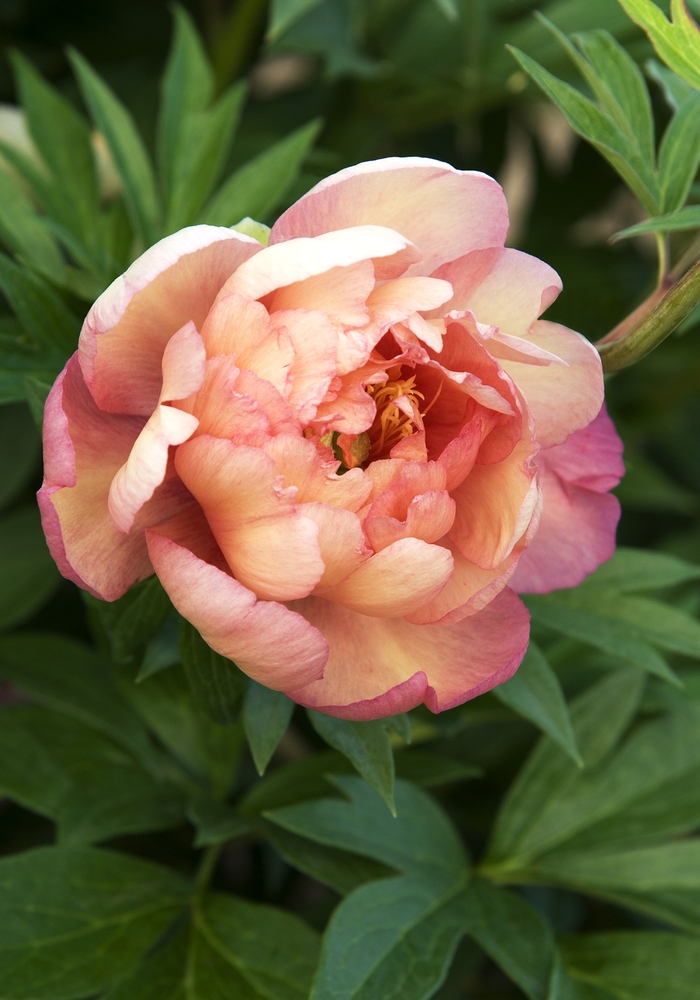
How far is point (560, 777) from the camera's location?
680mm

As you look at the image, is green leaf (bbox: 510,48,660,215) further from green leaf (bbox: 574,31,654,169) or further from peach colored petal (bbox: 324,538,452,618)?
peach colored petal (bbox: 324,538,452,618)

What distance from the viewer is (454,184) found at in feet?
1.38

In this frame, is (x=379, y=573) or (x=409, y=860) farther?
(x=409, y=860)

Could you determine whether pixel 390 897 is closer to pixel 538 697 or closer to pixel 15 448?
pixel 538 697

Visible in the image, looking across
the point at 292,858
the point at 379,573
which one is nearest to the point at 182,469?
the point at 379,573

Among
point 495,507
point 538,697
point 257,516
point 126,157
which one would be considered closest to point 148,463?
point 257,516

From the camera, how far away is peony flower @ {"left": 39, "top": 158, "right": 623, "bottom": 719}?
0.37m

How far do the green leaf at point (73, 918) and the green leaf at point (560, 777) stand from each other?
225 millimetres

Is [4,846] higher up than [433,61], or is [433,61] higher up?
[433,61]

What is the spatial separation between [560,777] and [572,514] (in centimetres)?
28

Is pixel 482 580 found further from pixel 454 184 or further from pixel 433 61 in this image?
pixel 433 61

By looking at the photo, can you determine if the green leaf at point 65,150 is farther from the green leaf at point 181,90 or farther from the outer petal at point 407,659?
the outer petal at point 407,659

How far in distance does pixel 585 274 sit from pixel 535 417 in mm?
502

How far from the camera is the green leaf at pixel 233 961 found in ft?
1.81
